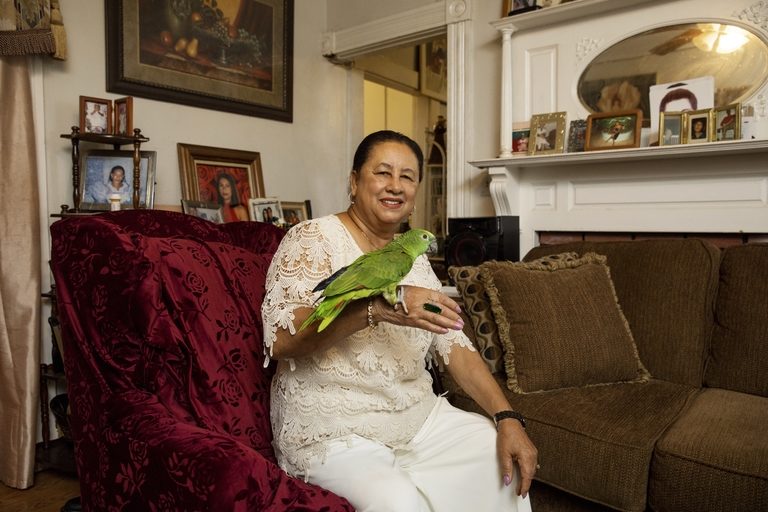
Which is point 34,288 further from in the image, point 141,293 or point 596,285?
point 596,285

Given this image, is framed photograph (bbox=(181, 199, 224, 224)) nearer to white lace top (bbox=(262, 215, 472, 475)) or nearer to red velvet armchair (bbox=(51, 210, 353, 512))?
red velvet armchair (bbox=(51, 210, 353, 512))

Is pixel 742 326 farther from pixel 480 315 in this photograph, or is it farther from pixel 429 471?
pixel 429 471

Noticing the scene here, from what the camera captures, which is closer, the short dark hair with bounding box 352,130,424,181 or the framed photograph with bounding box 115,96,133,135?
the short dark hair with bounding box 352,130,424,181

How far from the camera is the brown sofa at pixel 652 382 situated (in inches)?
55.6

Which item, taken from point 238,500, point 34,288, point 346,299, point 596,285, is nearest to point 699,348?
point 596,285

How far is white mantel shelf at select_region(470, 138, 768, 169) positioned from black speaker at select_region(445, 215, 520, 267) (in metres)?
0.30

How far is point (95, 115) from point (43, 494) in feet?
5.33

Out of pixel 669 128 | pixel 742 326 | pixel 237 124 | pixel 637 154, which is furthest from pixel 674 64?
pixel 237 124

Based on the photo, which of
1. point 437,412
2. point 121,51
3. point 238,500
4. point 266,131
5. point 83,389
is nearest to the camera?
point 238,500

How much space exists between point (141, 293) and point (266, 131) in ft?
8.41

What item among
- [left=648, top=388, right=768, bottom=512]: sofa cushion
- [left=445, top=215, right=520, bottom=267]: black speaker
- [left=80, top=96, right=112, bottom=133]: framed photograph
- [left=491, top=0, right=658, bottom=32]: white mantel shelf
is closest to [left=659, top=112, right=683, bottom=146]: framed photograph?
[left=491, top=0, right=658, bottom=32]: white mantel shelf

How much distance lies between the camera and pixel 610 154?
254cm

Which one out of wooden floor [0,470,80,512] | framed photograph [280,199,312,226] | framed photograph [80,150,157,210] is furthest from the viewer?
framed photograph [280,199,312,226]

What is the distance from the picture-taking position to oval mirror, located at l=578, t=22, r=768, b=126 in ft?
7.78
